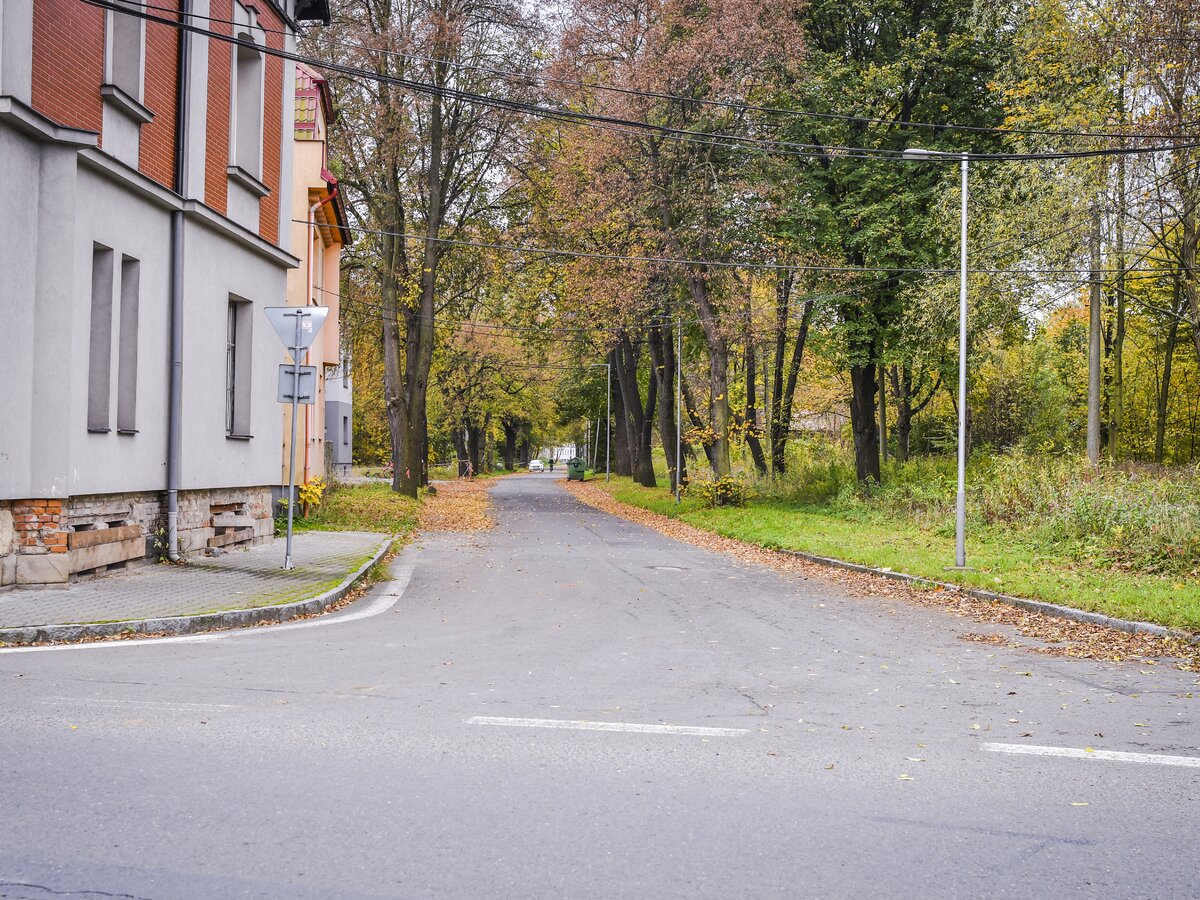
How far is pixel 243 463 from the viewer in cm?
1716

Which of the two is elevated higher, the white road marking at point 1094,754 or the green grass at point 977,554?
the green grass at point 977,554

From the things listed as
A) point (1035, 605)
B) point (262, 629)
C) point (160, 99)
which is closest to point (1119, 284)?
point (1035, 605)

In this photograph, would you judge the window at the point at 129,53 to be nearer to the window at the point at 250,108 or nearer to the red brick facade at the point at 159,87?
the red brick facade at the point at 159,87

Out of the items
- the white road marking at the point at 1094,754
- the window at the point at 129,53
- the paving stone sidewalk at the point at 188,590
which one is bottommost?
the white road marking at the point at 1094,754

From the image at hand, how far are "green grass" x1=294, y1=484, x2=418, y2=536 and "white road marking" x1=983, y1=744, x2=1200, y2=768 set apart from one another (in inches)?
672

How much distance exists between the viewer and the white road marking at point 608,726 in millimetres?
6367

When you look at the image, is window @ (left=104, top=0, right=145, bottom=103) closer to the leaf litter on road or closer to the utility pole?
the leaf litter on road

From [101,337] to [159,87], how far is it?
367 cm

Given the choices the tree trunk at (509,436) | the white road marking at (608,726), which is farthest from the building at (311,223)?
the tree trunk at (509,436)

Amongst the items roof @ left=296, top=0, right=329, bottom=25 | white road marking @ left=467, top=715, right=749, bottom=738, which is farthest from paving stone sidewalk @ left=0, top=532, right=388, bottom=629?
roof @ left=296, top=0, right=329, bottom=25

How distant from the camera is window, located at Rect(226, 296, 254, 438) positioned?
57.2 ft

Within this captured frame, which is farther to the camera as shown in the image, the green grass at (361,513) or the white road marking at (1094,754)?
the green grass at (361,513)

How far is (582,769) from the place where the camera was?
546 centimetres

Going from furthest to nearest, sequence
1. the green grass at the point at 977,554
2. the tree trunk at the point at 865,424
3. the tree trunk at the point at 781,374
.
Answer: the tree trunk at the point at 781,374 → the tree trunk at the point at 865,424 → the green grass at the point at 977,554
